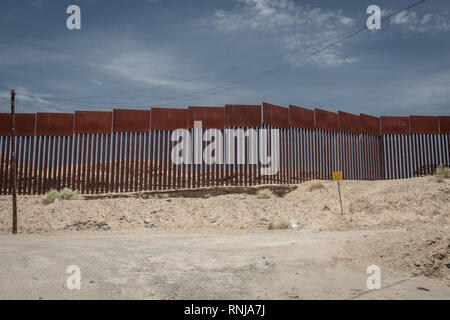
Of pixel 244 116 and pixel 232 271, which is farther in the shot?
pixel 244 116

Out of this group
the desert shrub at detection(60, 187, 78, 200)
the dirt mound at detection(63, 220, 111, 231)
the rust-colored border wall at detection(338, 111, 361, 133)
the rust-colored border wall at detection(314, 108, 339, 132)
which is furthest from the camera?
the rust-colored border wall at detection(338, 111, 361, 133)

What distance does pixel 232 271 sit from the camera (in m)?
5.10

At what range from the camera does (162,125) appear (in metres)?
15.1

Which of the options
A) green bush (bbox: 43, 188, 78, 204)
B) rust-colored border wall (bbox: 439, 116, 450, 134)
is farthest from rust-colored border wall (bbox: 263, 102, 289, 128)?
green bush (bbox: 43, 188, 78, 204)

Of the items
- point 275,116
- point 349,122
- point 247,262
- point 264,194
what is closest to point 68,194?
point 264,194

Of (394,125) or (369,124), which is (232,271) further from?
(394,125)

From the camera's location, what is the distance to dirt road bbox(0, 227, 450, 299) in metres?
4.10

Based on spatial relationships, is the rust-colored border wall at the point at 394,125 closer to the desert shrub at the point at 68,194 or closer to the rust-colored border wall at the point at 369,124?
the rust-colored border wall at the point at 369,124

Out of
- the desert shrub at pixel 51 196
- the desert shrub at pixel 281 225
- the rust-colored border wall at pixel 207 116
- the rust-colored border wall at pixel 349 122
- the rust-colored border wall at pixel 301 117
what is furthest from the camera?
the rust-colored border wall at pixel 349 122

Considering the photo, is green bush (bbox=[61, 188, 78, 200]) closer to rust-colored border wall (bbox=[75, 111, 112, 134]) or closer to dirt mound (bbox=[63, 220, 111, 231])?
dirt mound (bbox=[63, 220, 111, 231])

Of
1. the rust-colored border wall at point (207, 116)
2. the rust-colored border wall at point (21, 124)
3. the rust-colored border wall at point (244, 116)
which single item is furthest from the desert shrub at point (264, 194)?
the rust-colored border wall at point (21, 124)

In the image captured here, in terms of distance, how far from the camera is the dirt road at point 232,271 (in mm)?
4102

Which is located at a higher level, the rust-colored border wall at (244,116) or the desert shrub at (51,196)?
the rust-colored border wall at (244,116)
